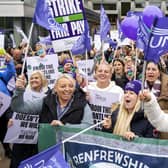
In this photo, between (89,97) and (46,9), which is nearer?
(89,97)

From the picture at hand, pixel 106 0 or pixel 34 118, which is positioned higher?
pixel 106 0

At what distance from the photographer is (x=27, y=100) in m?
5.80

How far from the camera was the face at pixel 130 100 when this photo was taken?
5.00 metres

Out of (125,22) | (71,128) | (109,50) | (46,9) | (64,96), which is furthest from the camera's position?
(109,50)

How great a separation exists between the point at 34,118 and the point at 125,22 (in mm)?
6658

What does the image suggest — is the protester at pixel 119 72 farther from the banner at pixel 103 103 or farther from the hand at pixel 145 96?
the hand at pixel 145 96

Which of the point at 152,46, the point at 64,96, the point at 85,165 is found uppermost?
the point at 152,46

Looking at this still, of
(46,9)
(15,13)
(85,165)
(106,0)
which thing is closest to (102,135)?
(85,165)

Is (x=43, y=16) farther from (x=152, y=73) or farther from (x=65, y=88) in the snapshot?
(x=65, y=88)

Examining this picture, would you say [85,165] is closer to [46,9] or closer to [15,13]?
[46,9]

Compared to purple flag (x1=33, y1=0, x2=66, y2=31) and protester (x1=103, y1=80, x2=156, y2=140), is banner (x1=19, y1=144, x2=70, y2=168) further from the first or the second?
purple flag (x1=33, y1=0, x2=66, y2=31)

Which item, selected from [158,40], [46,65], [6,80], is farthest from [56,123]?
[46,65]

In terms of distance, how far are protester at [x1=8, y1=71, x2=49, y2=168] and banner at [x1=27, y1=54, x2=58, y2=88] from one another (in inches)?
93.4

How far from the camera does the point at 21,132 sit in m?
6.10
